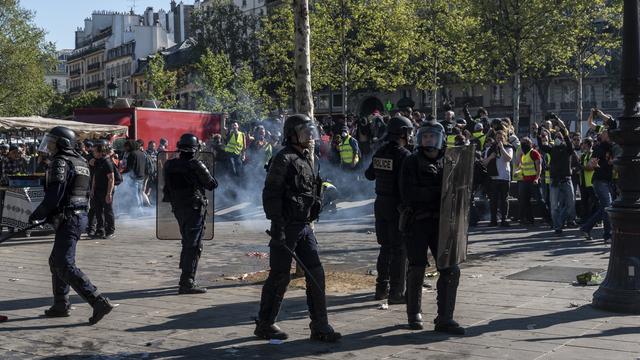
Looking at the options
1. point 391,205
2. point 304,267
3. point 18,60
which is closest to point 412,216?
point 304,267

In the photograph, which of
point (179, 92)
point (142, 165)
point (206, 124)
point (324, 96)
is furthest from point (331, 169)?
point (179, 92)

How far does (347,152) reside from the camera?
Answer: 65.3 ft

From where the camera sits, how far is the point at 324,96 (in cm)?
7806

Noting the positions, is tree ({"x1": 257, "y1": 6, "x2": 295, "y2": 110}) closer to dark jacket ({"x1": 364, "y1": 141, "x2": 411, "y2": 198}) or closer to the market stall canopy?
the market stall canopy

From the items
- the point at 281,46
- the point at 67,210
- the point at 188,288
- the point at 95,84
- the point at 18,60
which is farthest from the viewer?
the point at 95,84

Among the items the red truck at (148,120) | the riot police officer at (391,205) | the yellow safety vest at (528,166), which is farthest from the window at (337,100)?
the riot police officer at (391,205)

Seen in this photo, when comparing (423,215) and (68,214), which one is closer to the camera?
(423,215)

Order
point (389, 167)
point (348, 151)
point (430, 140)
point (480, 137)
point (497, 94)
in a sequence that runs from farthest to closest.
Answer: point (497, 94) < point (348, 151) < point (480, 137) < point (389, 167) < point (430, 140)

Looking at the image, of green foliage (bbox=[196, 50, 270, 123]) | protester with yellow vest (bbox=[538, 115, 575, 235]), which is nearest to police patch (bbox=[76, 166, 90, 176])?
protester with yellow vest (bbox=[538, 115, 575, 235])

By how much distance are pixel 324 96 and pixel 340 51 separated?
115 feet

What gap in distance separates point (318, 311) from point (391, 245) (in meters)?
1.81

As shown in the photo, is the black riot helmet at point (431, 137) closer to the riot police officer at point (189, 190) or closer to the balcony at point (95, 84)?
the riot police officer at point (189, 190)

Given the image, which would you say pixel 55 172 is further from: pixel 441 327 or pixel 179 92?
pixel 179 92

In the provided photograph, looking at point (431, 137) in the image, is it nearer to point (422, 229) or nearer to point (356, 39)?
point (422, 229)
